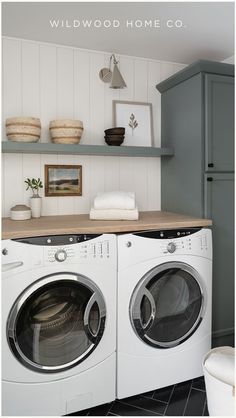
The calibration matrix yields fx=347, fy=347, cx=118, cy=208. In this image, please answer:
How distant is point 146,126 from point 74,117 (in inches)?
24.1

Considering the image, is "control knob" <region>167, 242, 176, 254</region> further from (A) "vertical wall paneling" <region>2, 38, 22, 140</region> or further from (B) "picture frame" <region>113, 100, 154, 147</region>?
(A) "vertical wall paneling" <region>2, 38, 22, 140</region>

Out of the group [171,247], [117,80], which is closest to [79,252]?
[171,247]

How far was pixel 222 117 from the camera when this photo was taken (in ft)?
8.00

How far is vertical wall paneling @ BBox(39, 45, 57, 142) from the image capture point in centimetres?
259

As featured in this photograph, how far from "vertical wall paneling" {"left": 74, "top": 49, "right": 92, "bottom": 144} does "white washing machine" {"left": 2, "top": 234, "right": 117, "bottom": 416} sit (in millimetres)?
1112

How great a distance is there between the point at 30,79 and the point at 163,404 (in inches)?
92.6

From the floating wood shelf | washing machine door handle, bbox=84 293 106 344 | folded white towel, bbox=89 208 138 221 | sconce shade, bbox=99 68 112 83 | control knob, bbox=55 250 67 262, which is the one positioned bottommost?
washing machine door handle, bbox=84 293 106 344

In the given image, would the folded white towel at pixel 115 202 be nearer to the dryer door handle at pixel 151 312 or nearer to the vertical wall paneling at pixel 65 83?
the dryer door handle at pixel 151 312

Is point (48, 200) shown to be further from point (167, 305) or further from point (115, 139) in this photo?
point (167, 305)

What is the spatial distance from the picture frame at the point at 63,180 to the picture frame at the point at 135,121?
1.59ft

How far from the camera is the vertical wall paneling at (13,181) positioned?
2.51 metres

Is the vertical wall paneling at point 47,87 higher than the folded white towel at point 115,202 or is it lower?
higher

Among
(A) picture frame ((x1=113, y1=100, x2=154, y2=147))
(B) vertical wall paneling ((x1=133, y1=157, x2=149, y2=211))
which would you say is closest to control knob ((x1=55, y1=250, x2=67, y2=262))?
(B) vertical wall paneling ((x1=133, y1=157, x2=149, y2=211))

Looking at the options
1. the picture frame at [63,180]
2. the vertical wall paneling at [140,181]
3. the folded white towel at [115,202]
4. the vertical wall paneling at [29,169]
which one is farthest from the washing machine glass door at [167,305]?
the vertical wall paneling at [29,169]
